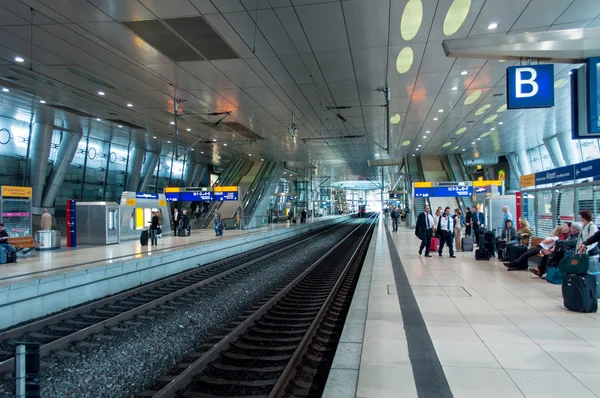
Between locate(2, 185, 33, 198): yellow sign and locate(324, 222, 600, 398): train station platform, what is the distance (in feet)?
41.9

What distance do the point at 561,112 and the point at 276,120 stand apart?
13.5 metres

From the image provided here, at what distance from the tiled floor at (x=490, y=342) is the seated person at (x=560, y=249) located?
54cm

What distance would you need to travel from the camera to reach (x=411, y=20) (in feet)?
29.6

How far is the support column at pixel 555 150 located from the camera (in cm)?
2673

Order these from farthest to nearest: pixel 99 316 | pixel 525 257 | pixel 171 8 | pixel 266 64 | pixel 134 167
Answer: pixel 134 167 → pixel 266 64 → pixel 525 257 → pixel 171 8 → pixel 99 316

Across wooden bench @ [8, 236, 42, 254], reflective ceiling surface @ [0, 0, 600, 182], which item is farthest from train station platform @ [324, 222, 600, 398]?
wooden bench @ [8, 236, 42, 254]

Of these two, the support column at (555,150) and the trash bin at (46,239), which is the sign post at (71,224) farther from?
the support column at (555,150)

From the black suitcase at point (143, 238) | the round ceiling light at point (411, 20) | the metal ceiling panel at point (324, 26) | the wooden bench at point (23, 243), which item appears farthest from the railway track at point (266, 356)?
the wooden bench at point (23, 243)

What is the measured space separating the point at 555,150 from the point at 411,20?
2384 centimetres

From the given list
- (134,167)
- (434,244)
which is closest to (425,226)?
(434,244)

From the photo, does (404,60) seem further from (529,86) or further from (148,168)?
(148,168)

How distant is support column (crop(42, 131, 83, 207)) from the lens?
24.1 metres

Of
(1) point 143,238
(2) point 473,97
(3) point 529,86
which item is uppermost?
(2) point 473,97

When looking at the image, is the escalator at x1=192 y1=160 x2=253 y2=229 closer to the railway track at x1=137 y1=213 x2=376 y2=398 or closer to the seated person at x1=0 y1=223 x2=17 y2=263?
the seated person at x1=0 y1=223 x2=17 y2=263
